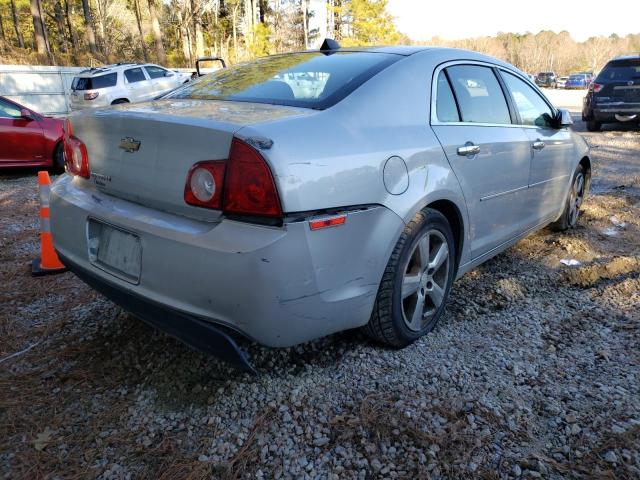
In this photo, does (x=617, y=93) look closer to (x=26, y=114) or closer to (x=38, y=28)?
(x=26, y=114)

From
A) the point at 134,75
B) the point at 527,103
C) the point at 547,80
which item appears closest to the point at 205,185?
the point at 527,103

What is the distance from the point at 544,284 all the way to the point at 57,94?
2286 cm

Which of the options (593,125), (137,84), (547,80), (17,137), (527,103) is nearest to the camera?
(527,103)

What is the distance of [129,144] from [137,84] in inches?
596

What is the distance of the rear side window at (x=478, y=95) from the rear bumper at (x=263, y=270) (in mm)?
1125

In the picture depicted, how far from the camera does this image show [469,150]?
280cm

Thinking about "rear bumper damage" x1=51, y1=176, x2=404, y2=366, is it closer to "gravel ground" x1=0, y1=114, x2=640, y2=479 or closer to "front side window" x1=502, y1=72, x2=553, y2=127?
"gravel ground" x1=0, y1=114, x2=640, y2=479

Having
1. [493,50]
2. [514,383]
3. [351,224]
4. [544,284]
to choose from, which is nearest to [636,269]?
[544,284]

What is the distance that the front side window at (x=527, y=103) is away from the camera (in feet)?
11.8

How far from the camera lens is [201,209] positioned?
6.54 feet

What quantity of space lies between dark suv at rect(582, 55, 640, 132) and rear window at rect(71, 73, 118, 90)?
13266 millimetres

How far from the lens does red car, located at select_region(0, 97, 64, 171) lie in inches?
307

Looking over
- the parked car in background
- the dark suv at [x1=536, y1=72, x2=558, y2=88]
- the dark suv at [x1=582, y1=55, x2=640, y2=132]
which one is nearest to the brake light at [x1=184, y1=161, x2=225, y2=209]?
the dark suv at [x1=582, y1=55, x2=640, y2=132]

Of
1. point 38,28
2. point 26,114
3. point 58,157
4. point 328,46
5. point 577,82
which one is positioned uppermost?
point 38,28
